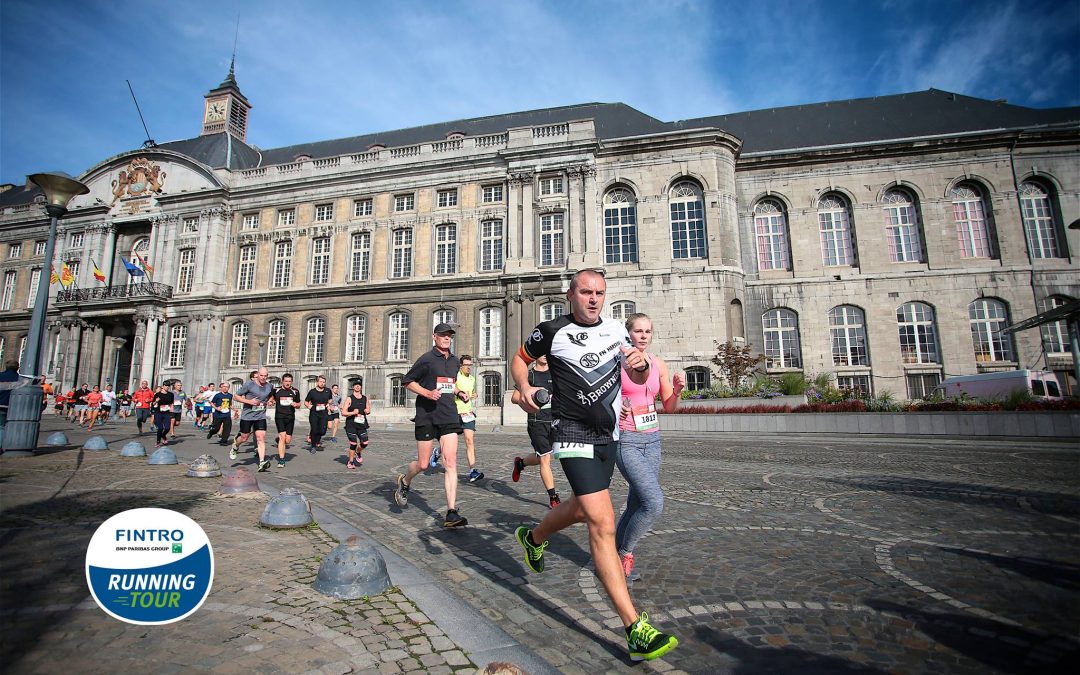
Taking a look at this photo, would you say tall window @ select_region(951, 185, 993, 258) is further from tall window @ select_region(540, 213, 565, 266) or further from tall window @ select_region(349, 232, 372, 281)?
tall window @ select_region(349, 232, 372, 281)

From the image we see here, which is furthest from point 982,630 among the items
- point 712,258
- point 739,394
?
point 712,258

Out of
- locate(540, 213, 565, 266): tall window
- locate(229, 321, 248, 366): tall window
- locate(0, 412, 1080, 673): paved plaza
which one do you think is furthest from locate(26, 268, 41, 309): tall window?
locate(0, 412, 1080, 673): paved plaza

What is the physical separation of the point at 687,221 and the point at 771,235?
4.97 metres

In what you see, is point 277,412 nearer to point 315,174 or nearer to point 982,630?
point 982,630

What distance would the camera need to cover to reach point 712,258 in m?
25.0

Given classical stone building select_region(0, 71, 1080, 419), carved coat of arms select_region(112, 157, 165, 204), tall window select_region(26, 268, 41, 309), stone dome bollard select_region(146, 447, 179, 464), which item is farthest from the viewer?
tall window select_region(26, 268, 41, 309)

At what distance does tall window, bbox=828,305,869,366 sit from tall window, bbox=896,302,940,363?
1.65 meters

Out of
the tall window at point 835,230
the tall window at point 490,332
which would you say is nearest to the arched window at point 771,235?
the tall window at point 835,230

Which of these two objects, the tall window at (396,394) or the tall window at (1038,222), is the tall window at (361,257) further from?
the tall window at (1038,222)

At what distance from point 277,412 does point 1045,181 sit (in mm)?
35206

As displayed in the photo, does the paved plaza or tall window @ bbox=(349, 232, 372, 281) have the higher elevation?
tall window @ bbox=(349, 232, 372, 281)

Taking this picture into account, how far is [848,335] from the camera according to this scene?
25.7 metres

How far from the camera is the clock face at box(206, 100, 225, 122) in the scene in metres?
39.8

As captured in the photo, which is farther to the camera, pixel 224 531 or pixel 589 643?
pixel 224 531
